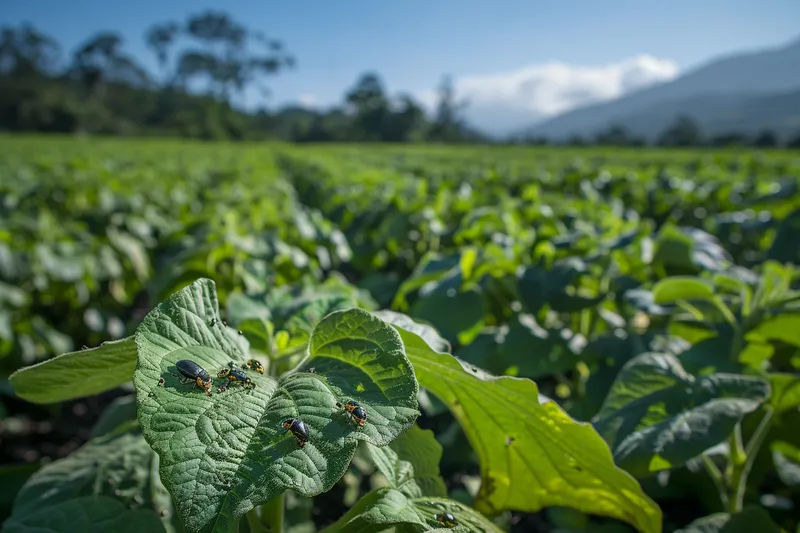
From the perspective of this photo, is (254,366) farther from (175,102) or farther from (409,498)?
(175,102)

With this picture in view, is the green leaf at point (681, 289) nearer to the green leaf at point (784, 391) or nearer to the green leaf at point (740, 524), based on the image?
the green leaf at point (784, 391)

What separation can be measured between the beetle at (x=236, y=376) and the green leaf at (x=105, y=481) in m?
0.53

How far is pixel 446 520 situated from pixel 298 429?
12.1 inches

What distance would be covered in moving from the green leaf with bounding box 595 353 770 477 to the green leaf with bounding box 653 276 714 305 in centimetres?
33

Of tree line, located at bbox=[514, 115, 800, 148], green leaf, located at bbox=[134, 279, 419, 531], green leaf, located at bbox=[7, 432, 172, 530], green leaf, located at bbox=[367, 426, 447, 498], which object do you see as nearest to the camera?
green leaf, located at bbox=[134, 279, 419, 531]

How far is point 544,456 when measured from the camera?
3.59ft

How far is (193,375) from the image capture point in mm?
763

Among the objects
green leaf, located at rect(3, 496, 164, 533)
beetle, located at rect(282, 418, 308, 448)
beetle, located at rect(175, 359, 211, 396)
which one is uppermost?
beetle, located at rect(175, 359, 211, 396)

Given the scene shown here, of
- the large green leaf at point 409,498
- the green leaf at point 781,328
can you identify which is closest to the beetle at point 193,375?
the large green leaf at point 409,498

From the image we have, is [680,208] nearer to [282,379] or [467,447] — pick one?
[467,447]

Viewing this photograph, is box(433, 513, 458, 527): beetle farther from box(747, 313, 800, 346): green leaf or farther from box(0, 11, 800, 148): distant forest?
box(0, 11, 800, 148): distant forest

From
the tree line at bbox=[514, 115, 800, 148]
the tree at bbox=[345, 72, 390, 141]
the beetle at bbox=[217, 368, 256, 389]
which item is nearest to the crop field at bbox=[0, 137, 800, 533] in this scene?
the beetle at bbox=[217, 368, 256, 389]

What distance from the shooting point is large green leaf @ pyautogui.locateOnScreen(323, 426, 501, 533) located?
87cm

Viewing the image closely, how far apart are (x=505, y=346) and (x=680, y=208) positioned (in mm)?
4616
